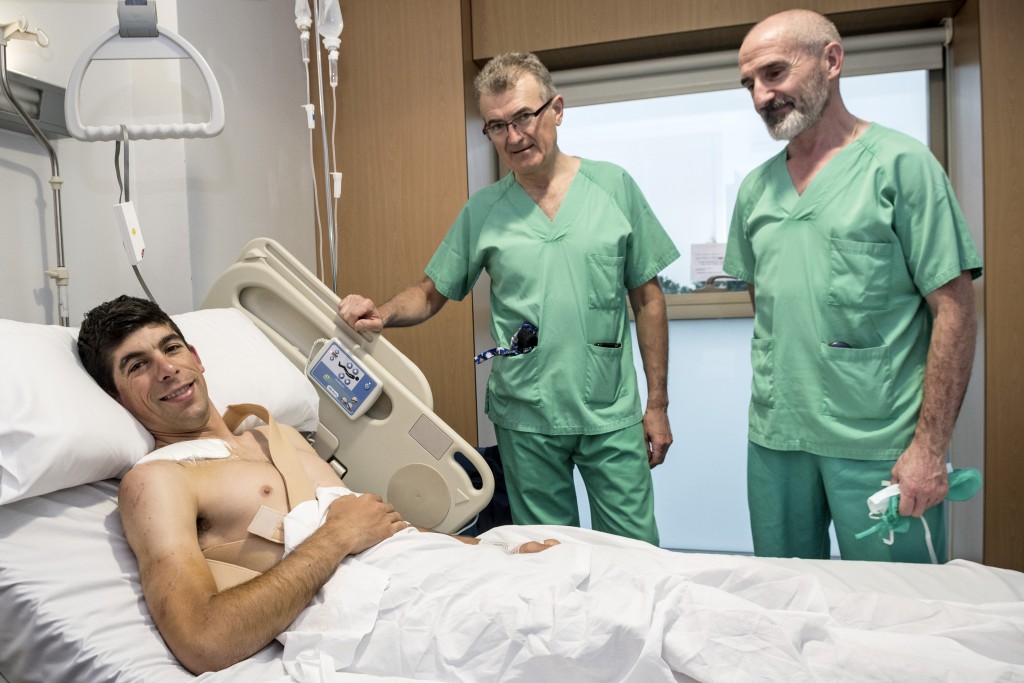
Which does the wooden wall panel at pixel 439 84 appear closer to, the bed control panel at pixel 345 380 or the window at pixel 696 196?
the window at pixel 696 196

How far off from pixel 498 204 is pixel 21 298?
44.4 inches

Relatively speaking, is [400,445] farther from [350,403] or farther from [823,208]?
[823,208]

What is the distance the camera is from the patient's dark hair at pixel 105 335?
4.49ft

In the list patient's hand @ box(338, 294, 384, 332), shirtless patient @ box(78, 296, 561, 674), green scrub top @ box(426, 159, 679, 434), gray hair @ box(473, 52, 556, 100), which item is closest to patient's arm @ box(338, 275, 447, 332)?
patient's hand @ box(338, 294, 384, 332)

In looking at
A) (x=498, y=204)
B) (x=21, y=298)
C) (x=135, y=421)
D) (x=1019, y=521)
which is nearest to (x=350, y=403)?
(x=135, y=421)

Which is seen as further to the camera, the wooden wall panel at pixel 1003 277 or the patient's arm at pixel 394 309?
the wooden wall panel at pixel 1003 277

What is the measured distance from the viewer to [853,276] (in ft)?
5.09

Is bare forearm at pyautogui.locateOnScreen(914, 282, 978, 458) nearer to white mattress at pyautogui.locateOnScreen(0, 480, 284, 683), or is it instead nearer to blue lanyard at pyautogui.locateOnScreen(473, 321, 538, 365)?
blue lanyard at pyautogui.locateOnScreen(473, 321, 538, 365)

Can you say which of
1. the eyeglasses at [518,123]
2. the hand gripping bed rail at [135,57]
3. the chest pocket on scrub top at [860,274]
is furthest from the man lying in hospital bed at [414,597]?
the eyeglasses at [518,123]

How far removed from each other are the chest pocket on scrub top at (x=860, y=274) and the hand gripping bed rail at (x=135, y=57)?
135 cm

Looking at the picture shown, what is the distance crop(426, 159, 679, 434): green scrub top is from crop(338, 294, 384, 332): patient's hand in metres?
0.32

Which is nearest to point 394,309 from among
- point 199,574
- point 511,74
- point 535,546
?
point 511,74

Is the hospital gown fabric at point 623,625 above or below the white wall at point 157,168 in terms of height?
below

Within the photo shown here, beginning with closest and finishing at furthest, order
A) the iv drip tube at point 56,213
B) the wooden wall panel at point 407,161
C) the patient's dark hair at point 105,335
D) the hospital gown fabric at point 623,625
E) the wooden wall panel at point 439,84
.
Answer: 1. the hospital gown fabric at point 623,625
2. the patient's dark hair at point 105,335
3. the iv drip tube at point 56,213
4. the wooden wall panel at point 439,84
5. the wooden wall panel at point 407,161
